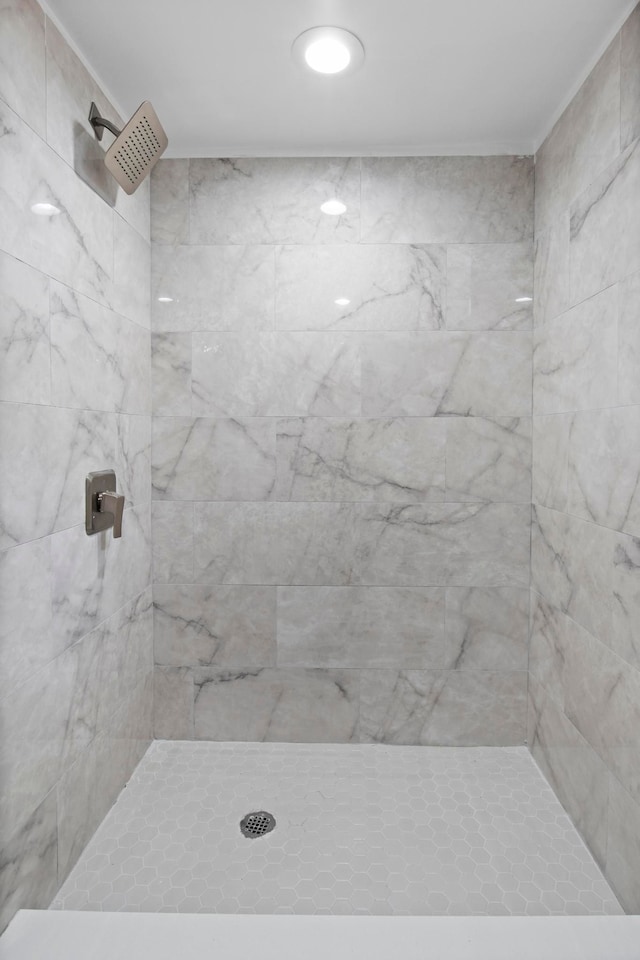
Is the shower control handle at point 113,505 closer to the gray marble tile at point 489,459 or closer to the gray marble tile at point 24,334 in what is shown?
the gray marble tile at point 24,334

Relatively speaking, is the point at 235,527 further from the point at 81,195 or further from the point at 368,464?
the point at 81,195

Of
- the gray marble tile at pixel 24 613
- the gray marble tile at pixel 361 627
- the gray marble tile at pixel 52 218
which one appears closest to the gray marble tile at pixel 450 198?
the gray marble tile at pixel 52 218

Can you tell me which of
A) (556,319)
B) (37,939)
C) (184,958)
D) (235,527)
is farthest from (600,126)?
(37,939)

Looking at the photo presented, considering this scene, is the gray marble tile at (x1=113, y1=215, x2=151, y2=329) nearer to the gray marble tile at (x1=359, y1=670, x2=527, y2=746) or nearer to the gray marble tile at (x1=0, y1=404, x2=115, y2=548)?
the gray marble tile at (x1=0, y1=404, x2=115, y2=548)

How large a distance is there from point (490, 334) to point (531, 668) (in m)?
1.19

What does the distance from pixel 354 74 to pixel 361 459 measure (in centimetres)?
115

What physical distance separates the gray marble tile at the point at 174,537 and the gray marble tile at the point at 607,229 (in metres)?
1.48

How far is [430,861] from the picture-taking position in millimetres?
1514

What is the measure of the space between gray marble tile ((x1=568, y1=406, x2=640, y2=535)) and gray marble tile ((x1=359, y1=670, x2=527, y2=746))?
76 cm

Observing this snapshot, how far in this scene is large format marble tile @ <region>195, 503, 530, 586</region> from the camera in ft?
6.59

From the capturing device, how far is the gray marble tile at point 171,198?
6.55ft

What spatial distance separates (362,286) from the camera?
6.49 feet

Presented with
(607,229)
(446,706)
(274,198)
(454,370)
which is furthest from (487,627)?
(274,198)

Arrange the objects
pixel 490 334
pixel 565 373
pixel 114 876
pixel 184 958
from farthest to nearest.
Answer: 1. pixel 490 334
2. pixel 565 373
3. pixel 114 876
4. pixel 184 958
